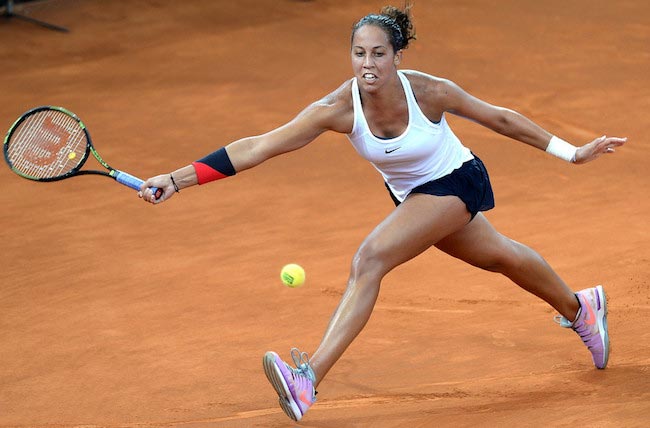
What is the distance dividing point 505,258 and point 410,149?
723 mm

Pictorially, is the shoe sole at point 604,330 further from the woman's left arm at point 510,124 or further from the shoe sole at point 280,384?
the shoe sole at point 280,384

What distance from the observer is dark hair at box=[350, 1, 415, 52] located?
170 inches

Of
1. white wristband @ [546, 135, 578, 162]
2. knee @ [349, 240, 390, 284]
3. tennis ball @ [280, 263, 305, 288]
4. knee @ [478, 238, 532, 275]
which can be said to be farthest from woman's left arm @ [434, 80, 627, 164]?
tennis ball @ [280, 263, 305, 288]

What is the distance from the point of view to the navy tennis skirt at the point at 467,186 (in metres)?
4.47

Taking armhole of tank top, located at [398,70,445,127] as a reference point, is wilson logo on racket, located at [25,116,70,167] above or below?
below

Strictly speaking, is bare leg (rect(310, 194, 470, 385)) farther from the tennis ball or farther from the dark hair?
the tennis ball

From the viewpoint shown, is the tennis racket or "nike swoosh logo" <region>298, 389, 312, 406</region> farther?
the tennis racket

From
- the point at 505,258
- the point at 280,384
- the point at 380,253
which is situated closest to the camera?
the point at 280,384

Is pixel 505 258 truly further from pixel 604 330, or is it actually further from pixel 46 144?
pixel 46 144

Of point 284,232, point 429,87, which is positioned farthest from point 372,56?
point 284,232

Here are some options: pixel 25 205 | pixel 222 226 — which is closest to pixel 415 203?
pixel 222 226

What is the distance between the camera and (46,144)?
514cm

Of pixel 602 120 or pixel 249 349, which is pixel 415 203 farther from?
pixel 602 120

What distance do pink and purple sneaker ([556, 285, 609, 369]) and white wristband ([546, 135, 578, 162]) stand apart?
0.75 meters
